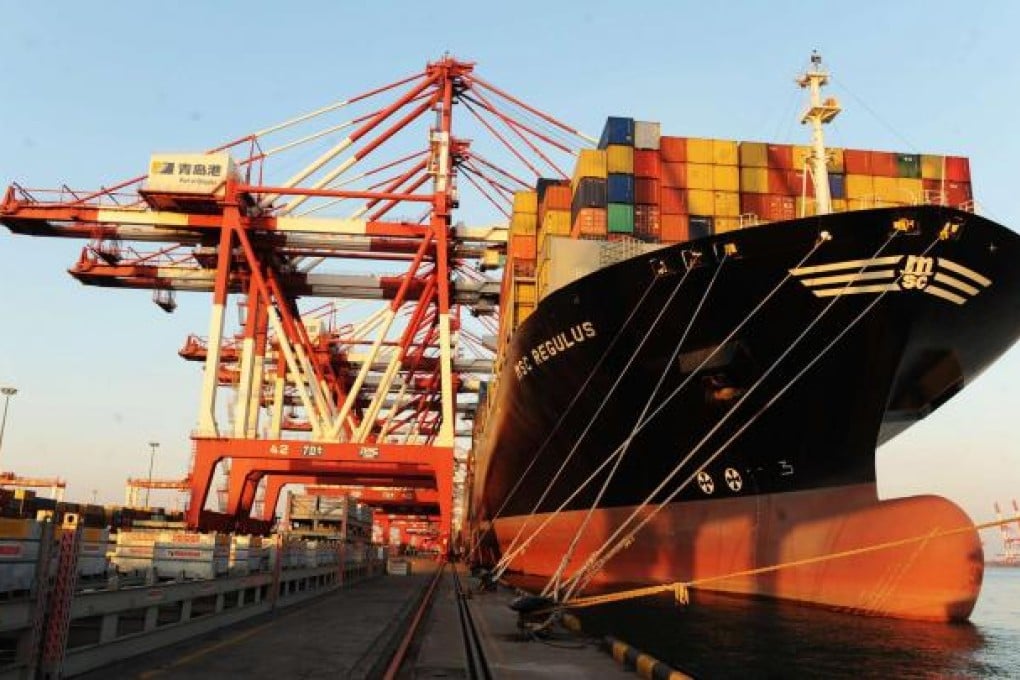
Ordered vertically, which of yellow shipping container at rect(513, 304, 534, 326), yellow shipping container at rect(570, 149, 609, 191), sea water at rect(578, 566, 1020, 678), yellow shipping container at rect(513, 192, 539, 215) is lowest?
sea water at rect(578, 566, 1020, 678)

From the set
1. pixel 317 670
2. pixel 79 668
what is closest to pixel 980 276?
pixel 317 670

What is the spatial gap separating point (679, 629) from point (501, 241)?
27.9m

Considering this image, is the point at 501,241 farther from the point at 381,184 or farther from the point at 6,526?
the point at 6,526

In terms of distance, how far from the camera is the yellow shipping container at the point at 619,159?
24.5 meters

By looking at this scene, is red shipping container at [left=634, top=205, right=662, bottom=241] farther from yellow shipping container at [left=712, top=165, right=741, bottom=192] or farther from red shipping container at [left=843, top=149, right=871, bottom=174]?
red shipping container at [left=843, top=149, right=871, bottom=174]

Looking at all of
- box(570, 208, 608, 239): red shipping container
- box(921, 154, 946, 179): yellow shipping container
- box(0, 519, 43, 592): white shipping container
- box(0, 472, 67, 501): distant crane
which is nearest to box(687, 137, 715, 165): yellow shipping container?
box(570, 208, 608, 239): red shipping container

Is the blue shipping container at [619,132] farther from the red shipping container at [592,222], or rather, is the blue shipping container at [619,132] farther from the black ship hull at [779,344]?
the black ship hull at [779,344]

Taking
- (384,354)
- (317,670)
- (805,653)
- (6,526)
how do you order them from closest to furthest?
(6,526) < (317,670) < (805,653) < (384,354)

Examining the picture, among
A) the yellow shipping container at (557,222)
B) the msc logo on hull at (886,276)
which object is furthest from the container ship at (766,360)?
the yellow shipping container at (557,222)

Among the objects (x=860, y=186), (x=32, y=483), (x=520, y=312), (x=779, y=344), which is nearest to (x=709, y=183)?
(x=860, y=186)

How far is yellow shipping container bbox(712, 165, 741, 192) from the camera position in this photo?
2430 centimetres

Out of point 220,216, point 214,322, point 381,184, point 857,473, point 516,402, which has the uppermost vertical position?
point 381,184

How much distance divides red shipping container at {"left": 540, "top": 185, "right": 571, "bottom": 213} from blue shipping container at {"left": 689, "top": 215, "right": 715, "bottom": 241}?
4.80m

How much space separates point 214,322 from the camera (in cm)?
3750
